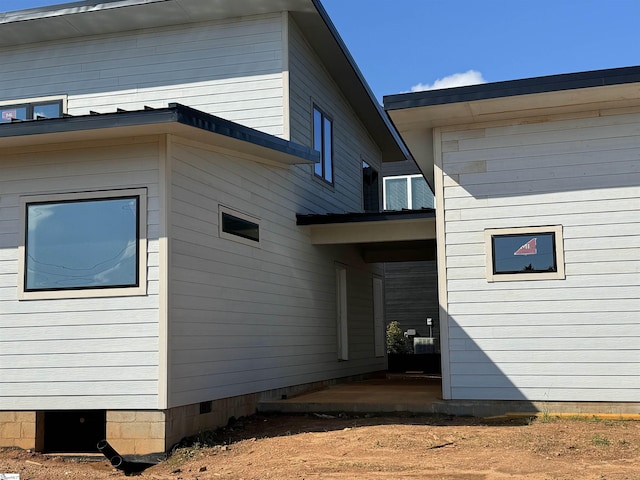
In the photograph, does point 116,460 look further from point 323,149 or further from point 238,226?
point 323,149

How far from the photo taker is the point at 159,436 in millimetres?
7664

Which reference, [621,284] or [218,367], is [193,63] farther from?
[621,284]

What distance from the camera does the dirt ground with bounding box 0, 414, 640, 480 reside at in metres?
6.45

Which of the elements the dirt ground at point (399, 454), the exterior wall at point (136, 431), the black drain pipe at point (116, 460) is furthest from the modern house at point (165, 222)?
the dirt ground at point (399, 454)

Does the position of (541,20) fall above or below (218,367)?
above

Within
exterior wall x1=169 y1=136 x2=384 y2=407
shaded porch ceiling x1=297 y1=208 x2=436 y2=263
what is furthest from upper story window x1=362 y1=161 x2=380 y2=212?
shaded porch ceiling x1=297 y1=208 x2=436 y2=263

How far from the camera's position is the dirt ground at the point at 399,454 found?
645cm

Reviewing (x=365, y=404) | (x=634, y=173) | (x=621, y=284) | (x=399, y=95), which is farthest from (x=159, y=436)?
(x=634, y=173)

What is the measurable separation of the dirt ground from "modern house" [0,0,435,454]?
524mm

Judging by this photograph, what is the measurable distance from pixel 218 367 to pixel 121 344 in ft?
4.80

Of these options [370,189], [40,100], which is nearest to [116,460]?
Answer: [40,100]

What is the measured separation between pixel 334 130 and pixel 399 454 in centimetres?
883

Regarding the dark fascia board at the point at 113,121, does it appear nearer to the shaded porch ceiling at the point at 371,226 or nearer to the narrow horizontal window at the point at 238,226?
the narrow horizontal window at the point at 238,226

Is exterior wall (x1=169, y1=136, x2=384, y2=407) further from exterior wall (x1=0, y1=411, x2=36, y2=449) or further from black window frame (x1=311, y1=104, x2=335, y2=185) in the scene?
exterior wall (x1=0, y1=411, x2=36, y2=449)
